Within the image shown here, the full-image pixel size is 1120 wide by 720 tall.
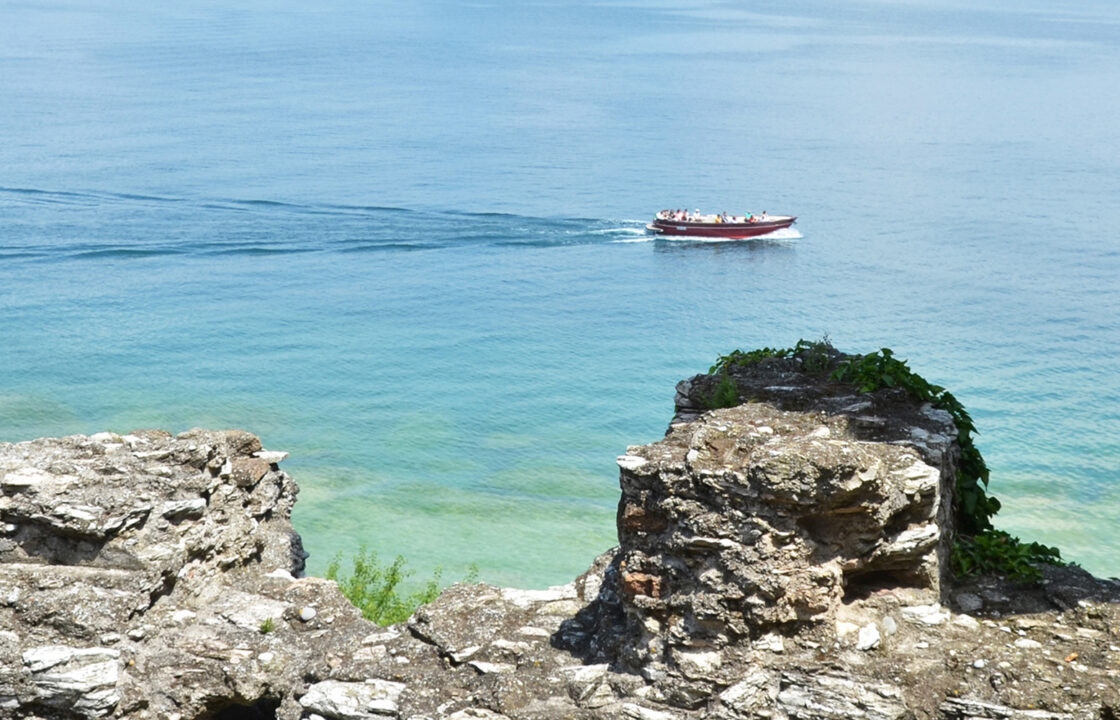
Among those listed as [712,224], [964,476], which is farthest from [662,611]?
[712,224]

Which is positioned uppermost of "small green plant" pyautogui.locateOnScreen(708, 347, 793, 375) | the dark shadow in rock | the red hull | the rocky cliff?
"small green plant" pyautogui.locateOnScreen(708, 347, 793, 375)

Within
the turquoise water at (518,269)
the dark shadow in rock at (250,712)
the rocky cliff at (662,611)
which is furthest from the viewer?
the turquoise water at (518,269)

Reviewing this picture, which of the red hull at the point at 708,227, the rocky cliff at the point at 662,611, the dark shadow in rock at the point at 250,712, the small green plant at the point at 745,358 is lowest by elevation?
the dark shadow in rock at the point at 250,712

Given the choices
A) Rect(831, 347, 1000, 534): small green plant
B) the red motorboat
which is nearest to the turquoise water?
the red motorboat

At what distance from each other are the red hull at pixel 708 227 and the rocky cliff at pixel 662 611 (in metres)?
56.4

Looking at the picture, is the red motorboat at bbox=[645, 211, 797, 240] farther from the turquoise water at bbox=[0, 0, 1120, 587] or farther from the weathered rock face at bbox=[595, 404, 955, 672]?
the weathered rock face at bbox=[595, 404, 955, 672]

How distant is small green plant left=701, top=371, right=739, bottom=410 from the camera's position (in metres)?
13.6

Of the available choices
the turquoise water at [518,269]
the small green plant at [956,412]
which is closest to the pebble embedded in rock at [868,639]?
the small green plant at [956,412]

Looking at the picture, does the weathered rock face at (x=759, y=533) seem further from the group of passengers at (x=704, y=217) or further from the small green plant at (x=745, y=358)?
the group of passengers at (x=704, y=217)

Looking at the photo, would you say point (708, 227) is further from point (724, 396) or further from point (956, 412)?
point (724, 396)

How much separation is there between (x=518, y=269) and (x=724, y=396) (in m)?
52.3

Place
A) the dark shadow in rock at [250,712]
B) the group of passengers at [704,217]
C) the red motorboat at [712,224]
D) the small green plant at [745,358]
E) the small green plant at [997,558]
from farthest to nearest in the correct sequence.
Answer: the group of passengers at [704,217] < the red motorboat at [712,224] < the small green plant at [745,358] < the dark shadow in rock at [250,712] < the small green plant at [997,558]

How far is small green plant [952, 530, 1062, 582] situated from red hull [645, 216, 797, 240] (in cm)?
5760

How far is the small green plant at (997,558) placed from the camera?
12555 mm
